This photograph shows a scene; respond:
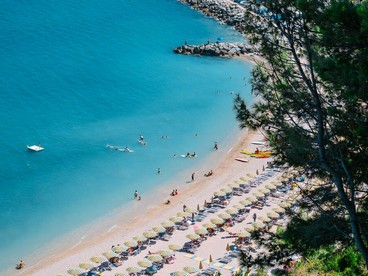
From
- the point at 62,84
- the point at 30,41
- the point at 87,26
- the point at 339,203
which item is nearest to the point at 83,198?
the point at 62,84

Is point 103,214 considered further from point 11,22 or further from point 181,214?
point 11,22

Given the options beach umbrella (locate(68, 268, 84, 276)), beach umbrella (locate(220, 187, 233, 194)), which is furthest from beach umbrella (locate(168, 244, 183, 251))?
beach umbrella (locate(220, 187, 233, 194))

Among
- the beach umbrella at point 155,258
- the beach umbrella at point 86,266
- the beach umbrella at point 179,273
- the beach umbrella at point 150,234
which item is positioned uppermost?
the beach umbrella at point 150,234

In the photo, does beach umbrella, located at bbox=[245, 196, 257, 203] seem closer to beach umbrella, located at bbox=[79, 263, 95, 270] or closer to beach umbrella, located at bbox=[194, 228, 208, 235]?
beach umbrella, located at bbox=[194, 228, 208, 235]

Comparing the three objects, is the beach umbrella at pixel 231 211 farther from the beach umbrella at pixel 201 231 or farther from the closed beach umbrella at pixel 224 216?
the beach umbrella at pixel 201 231

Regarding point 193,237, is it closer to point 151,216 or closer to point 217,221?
point 217,221

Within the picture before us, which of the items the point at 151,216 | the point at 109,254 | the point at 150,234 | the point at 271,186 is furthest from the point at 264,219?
the point at 109,254

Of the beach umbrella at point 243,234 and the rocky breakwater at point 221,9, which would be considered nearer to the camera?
the beach umbrella at point 243,234

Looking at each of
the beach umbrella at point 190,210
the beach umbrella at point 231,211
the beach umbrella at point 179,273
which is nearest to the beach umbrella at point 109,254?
the beach umbrella at point 179,273
